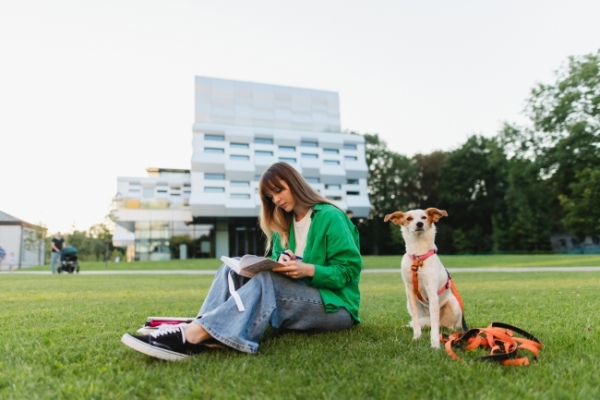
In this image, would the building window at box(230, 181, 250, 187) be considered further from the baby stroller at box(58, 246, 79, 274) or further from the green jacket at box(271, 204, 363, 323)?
the green jacket at box(271, 204, 363, 323)

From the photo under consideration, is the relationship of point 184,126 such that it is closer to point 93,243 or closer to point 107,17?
point 93,243

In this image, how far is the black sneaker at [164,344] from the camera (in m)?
2.72

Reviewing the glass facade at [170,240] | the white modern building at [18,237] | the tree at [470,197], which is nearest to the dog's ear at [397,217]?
the white modern building at [18,237]

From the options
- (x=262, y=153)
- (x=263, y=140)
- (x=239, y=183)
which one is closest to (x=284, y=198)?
(x=239, y=183)

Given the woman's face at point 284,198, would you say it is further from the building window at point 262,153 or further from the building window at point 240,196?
the building window at point 262,153

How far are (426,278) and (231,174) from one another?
132 feet

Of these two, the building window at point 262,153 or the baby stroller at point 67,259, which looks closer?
the baby stroller at point 67,259

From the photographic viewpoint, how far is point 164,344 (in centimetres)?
276

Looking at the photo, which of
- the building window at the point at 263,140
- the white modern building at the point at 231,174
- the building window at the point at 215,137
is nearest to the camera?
the white modern building at the point at 231,174

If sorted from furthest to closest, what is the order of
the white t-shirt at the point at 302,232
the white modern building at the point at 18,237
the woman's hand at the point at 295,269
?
the white modern building at the point at 18,237 < the white t-shirt at the point at 302,232 < the woman's hand at the point at 295,269

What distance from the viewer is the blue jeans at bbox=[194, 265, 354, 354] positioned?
2861 mm

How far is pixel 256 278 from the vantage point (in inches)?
122

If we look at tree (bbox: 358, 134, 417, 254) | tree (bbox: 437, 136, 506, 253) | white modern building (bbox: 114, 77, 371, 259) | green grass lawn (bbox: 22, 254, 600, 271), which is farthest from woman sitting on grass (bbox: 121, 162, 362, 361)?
tree (bbox: 358, 134, 417, 254)

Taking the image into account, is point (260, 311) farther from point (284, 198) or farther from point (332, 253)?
point (284, 198)
